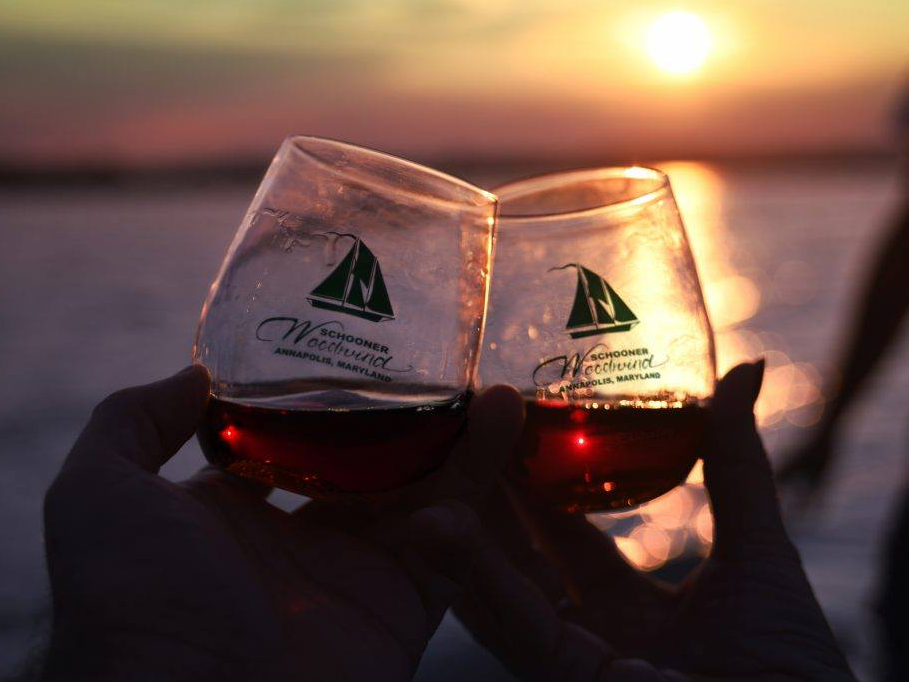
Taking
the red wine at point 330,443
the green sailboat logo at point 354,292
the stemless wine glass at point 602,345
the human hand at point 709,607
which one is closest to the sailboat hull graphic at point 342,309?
the green sailboat logo at point 354,292

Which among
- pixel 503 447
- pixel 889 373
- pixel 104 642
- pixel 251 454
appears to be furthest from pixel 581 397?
pixel 889 373

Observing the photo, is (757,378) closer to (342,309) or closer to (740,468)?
(740,468)

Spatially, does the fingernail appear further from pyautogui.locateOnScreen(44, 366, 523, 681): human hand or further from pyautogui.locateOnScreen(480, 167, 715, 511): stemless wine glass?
pyautogui.locateOnScreen(44, 366, 523, 681): human hand

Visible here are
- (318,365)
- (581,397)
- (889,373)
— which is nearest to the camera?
(318,365)

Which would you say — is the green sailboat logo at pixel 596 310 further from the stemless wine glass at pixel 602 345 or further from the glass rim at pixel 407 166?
the glass rim at pixel 407 166

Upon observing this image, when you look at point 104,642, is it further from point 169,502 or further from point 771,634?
point 771,634

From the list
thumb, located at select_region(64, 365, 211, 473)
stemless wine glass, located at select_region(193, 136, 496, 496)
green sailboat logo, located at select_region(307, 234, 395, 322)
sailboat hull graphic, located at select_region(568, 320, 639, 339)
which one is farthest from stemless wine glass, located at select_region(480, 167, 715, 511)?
thumb, located at select_region(64, 365, 211, 473)

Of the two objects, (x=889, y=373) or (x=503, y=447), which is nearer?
(x=503, y=447)
